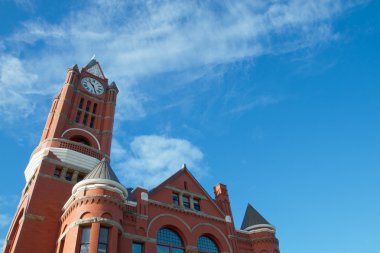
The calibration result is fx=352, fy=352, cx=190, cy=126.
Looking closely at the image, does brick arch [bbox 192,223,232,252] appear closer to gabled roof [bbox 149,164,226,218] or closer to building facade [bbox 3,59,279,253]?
building facade [bbox 3,59,279,253]

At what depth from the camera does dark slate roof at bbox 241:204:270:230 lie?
35.9m

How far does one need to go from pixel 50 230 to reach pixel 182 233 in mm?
10681

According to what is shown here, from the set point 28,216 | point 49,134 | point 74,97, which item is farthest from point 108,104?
point 28,216

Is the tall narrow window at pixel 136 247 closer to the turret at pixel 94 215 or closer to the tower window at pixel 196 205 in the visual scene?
the turret at pixel 94 215

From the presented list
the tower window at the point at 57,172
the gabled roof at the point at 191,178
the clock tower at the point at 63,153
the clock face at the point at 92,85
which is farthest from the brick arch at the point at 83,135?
the gabled roof at the point at 191,178

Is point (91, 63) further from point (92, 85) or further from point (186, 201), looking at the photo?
point (186, 201)

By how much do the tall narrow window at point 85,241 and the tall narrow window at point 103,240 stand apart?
77cm

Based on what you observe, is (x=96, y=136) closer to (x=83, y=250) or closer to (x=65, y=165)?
(x=65, y=165)

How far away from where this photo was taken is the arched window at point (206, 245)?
102ft

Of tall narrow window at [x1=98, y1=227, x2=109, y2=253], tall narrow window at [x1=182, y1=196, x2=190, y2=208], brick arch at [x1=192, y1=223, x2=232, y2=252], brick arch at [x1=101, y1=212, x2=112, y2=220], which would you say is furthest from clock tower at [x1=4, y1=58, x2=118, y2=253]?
brick arch at [x1=192, y1=223, x2=232, y2=252]

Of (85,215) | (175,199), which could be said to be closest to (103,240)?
(85,215)

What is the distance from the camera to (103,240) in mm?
23922

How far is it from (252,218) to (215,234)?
19.3 ft

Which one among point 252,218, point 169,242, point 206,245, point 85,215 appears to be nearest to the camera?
point 85,215
